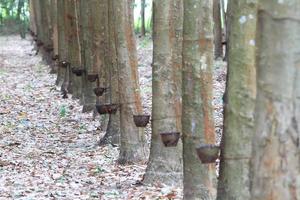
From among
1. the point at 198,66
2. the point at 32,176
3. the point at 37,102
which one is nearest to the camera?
the point at 198,66

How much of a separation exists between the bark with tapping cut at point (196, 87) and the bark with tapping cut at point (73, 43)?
11.4 meters

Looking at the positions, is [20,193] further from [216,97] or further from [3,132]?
[216,97]

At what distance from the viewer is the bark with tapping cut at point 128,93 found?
33.1ft

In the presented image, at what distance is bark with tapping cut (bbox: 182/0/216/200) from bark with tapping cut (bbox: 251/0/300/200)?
3.30 m

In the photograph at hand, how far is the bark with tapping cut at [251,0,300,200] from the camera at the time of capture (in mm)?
3178

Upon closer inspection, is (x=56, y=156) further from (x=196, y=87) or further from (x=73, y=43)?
(x=73, y=43)

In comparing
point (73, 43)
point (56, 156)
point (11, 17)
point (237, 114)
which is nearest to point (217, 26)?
point (73, 43)

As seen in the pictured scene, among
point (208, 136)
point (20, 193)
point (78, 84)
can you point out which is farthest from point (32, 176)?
point (78, 84)

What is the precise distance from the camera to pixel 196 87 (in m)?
6.72

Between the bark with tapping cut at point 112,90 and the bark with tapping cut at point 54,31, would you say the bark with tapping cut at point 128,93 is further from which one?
the bark with tapping cut at point 54,31

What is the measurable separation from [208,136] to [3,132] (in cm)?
810

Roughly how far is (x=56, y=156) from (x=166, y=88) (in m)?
3.40

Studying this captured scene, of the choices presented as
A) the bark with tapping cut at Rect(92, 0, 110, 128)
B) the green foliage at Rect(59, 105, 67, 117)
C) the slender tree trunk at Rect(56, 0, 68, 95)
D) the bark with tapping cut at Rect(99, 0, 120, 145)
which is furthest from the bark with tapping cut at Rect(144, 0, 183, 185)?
the slender tree trunk at Rect(56, 0, 68, 95)

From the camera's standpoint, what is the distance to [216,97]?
16328 millimetres
